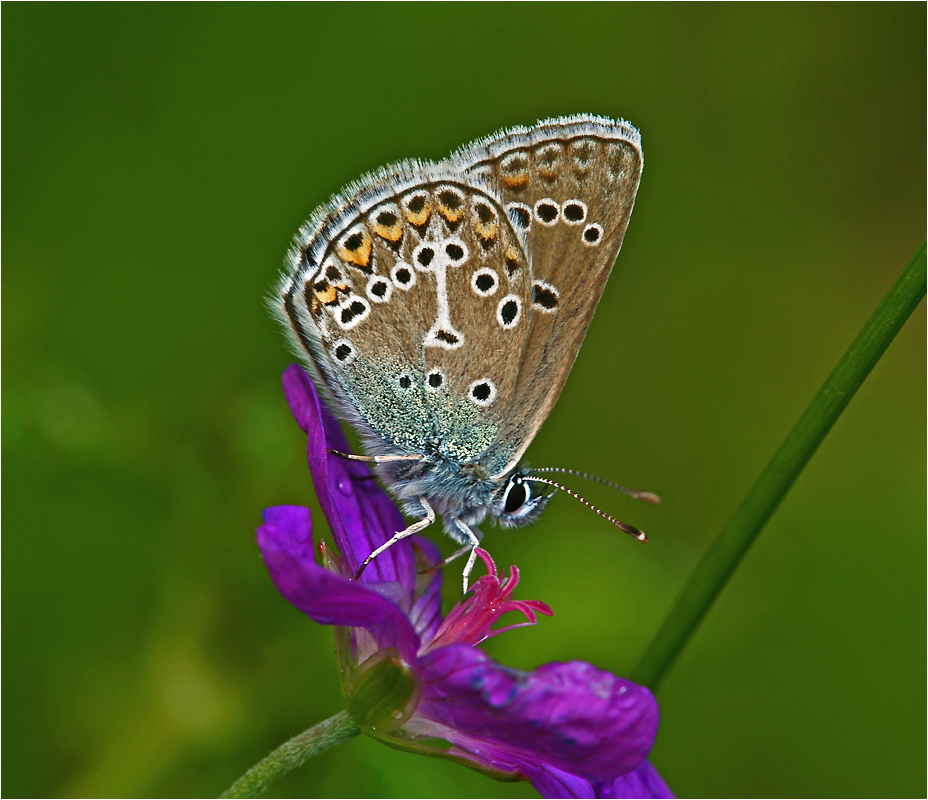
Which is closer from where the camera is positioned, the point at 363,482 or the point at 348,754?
the point at 363,482

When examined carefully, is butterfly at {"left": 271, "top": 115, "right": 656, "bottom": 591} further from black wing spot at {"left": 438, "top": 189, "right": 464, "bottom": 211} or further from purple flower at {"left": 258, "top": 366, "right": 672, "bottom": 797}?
purple flower at {"left": 258, "top": 366, "right": 672, "bottom": 797}

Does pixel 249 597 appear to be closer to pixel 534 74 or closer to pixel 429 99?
pixel 429 99

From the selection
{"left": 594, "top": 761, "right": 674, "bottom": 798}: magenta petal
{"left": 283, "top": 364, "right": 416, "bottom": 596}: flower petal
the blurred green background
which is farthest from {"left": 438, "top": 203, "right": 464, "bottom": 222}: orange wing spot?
{"left": 594, "top": 761, "right": 674, "bottom": 798}: magenta petal

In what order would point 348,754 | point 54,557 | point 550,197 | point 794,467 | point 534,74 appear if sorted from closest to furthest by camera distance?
point 794,467 → point 550,197 → point 348,754 → point 54,557 → point 534,74

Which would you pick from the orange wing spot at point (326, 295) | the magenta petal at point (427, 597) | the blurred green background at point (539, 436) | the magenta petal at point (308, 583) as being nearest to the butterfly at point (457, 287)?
the orange wing spot at point (326, 295)

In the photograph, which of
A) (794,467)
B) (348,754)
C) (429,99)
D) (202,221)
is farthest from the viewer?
(429,99)

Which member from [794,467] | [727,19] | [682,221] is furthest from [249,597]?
[727,19]

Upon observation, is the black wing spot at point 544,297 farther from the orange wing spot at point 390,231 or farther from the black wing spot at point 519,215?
the orange wing spot at point 390,231
